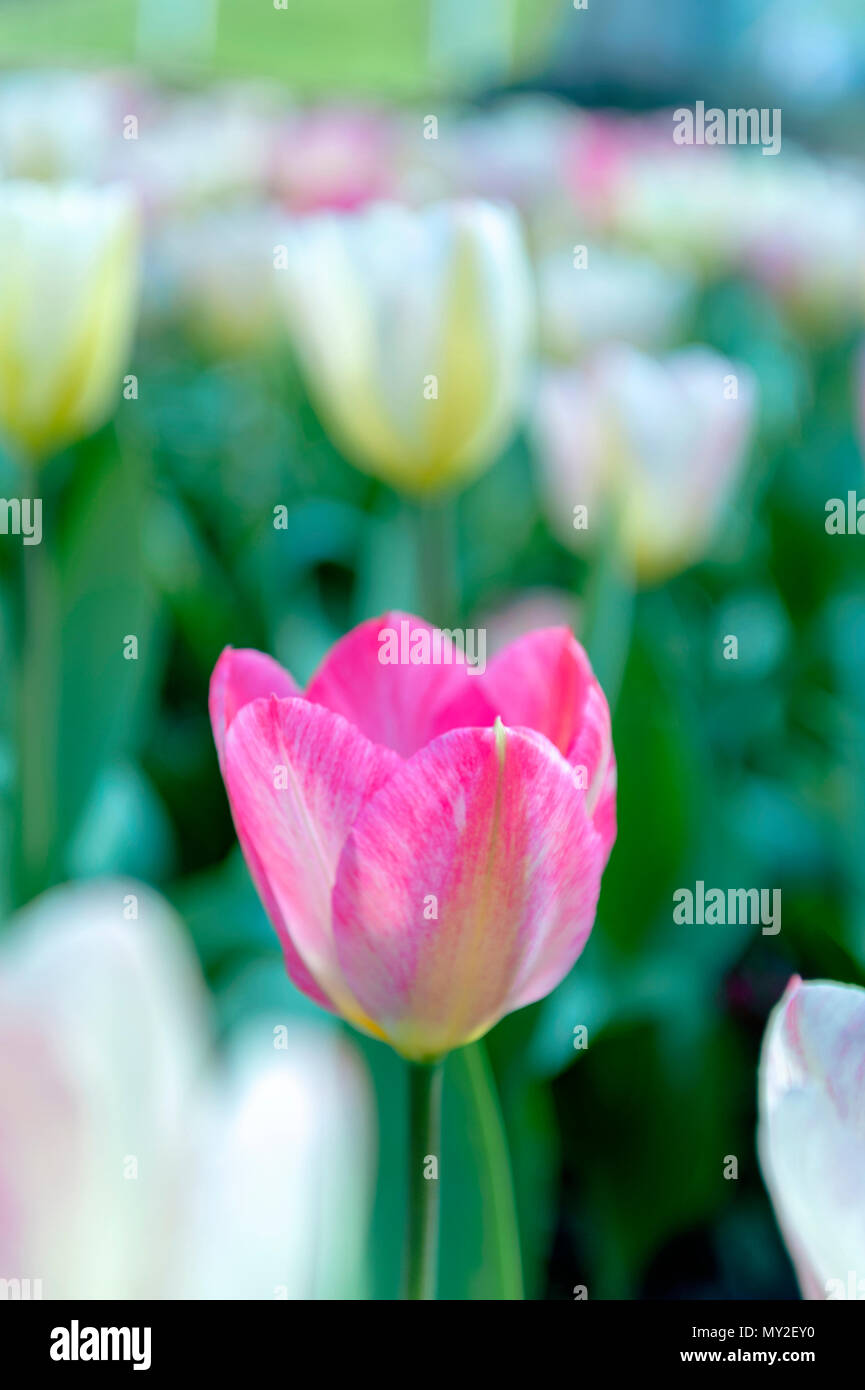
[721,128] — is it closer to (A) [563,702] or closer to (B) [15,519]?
(B) [15,519]

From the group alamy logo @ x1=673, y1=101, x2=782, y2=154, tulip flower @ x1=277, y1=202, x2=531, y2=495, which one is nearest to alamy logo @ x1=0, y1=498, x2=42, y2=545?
tulip flower @ x1=277, y1=202, x2=531, y2=495

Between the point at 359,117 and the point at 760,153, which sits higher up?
the point at 760,153

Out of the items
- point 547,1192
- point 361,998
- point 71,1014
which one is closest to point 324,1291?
point 361,998

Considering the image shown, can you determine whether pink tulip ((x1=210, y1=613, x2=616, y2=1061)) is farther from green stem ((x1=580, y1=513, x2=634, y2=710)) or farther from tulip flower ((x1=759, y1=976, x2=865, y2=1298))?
green stem ((x1=580, y1=513, x2=634, y2=710))

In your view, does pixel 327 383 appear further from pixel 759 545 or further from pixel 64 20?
pixel 64 20
